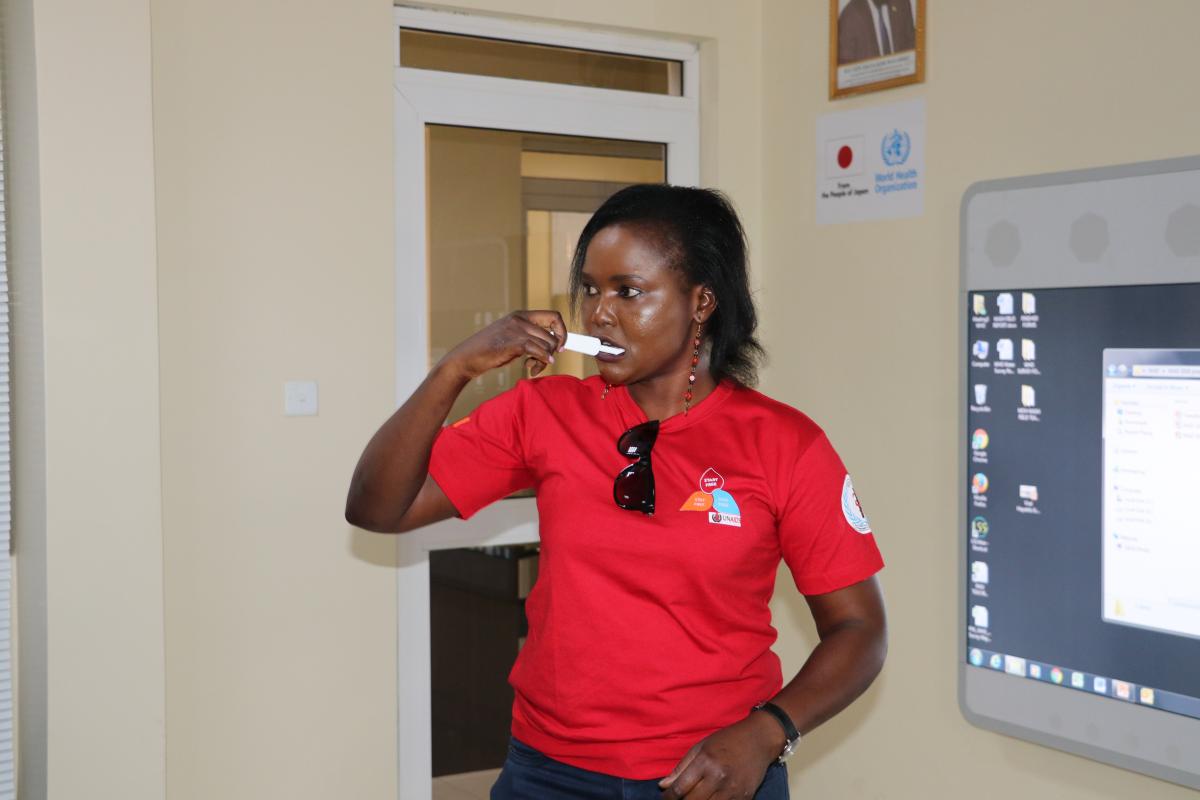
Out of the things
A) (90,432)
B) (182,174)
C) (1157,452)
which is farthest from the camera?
(182,174)

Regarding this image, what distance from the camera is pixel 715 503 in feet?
5.25

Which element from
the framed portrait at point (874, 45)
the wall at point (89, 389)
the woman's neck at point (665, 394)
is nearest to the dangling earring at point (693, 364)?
the woman's neck at point (665, 394)

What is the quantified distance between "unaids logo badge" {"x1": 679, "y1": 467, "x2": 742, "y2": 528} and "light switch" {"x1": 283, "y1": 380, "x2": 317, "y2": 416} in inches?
53.3

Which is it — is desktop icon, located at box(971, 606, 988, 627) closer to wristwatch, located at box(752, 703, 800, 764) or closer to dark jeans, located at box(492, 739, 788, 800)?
dark jeans, located at box(492, 739, 788, 800)

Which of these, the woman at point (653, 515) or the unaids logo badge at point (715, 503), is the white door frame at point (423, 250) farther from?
the unaids logo badge at point (715, 503)

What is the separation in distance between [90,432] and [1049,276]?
1.95m

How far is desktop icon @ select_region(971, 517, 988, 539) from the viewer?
2461mm

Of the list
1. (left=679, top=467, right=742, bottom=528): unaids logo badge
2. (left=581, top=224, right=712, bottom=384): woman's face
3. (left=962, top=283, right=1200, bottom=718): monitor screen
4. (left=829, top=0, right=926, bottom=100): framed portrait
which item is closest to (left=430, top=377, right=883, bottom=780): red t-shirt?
(left=679, top=467, right=742, bottom=528): unaids logo badge

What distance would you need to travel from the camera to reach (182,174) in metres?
2.56

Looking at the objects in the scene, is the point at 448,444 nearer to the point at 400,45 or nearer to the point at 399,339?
the point at 399,339

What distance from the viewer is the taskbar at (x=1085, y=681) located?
2.11 m

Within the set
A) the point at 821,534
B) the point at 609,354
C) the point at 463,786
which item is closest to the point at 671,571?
the point at 821,534

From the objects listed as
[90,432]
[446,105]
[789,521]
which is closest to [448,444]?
[789,521]

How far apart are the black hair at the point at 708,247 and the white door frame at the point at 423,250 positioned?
115cm
